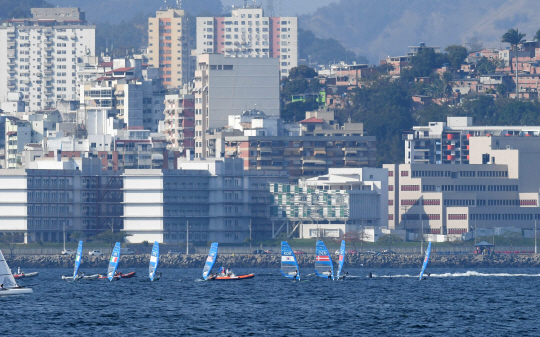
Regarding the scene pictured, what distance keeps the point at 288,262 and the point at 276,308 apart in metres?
30.0

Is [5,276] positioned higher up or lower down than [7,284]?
higher up

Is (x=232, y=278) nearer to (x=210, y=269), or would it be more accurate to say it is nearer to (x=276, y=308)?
(x=210, y=269)

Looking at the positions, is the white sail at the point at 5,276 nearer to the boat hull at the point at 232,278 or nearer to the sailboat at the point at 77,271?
the sailboat at the point at 77,271

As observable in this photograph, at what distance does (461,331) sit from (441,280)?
6054 cm

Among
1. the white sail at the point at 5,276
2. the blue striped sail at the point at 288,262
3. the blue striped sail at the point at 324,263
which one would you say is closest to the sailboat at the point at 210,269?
the blue striped sail at the point at 288,262

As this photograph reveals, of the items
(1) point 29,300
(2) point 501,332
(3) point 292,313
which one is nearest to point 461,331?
(2) point 501,332

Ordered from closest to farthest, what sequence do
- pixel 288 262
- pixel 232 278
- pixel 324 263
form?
pixel 324 263
pixel 232 278
pixel 288 262

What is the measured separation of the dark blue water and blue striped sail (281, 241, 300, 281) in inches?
58.3

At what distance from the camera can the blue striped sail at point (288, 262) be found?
465 ft

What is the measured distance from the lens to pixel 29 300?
4828 inches

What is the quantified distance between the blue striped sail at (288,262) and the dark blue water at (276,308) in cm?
148

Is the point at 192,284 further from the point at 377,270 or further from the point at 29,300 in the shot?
the point at 377,270

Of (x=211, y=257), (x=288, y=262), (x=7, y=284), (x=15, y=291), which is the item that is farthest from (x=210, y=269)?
(x=15, y=291)

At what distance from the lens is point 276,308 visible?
379 ft
